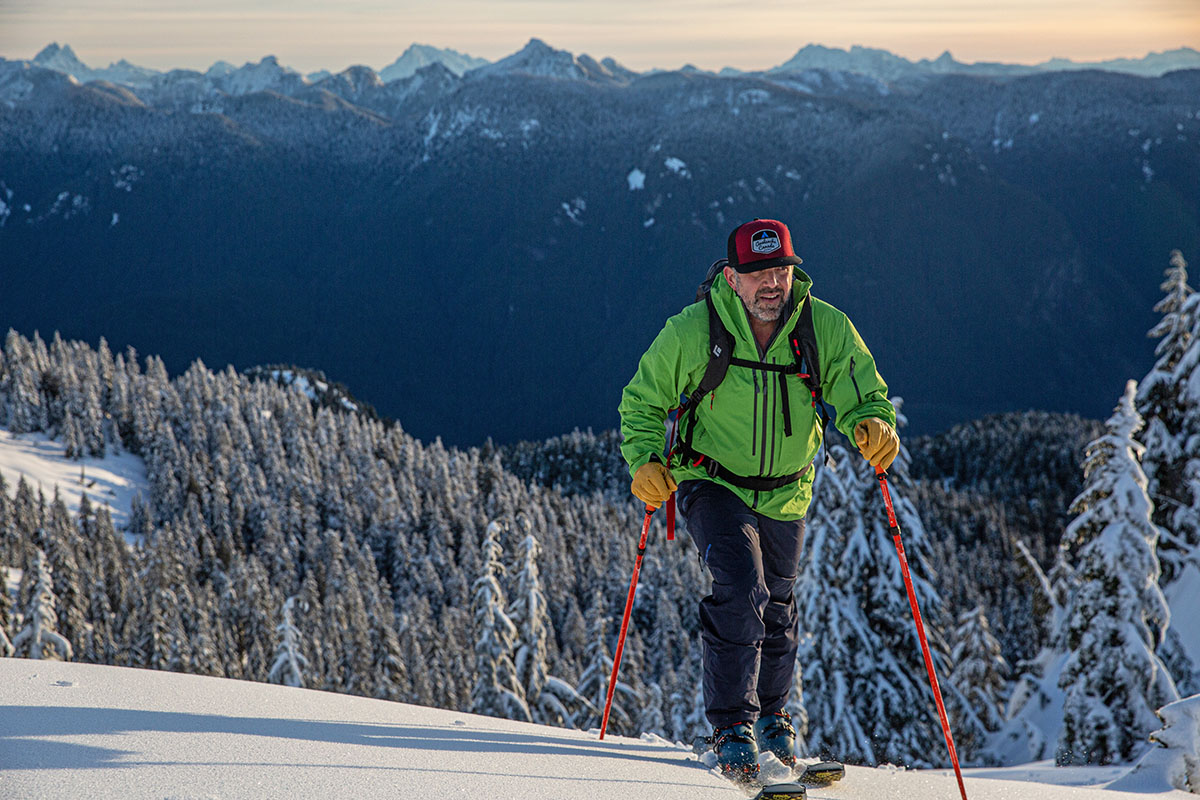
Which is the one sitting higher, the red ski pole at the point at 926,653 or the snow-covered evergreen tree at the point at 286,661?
the red ski pole at the point at 926,653

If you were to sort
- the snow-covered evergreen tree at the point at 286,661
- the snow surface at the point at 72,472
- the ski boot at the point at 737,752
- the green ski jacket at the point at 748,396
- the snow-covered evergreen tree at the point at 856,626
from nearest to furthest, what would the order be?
the ski boot at the point at 737,752
the green ski jacket at the point at 748,396
the snow-covered evergreen tree at the point at 856,626
the snow-covered evergreen tree at the point at 286,661
the snow surface at the point at 72,472

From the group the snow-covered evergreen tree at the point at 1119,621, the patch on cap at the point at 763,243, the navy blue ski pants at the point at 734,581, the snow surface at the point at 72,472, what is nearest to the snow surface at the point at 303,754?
the navy blue ski pants at the point at 734,581

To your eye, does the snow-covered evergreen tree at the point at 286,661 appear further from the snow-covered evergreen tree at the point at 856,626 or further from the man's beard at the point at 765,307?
the man's beard at the point at 765,307

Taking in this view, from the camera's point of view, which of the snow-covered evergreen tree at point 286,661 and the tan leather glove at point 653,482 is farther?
the snow-covered evergreen tree at point 286,661

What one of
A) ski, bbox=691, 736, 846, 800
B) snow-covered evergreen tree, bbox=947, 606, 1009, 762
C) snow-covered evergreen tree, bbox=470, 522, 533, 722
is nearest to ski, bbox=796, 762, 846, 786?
ski, bbox=691, 736, 846, 800

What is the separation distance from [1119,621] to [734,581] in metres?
11.5

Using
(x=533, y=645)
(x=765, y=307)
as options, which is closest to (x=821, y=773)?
(x=765, y=307)

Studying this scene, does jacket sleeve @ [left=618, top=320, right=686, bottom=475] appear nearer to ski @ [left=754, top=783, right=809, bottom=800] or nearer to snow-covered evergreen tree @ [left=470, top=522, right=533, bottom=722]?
ski @ [left=754, top=783, right=809, bottom=800]

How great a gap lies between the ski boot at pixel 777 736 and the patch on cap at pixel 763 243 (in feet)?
8.90

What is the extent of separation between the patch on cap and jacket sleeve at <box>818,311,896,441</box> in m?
0.62

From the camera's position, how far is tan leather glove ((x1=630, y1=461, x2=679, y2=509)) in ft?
16.0

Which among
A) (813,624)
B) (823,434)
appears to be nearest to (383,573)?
(813,624)

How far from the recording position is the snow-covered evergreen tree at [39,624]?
25.1m

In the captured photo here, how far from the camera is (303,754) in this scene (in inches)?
174
